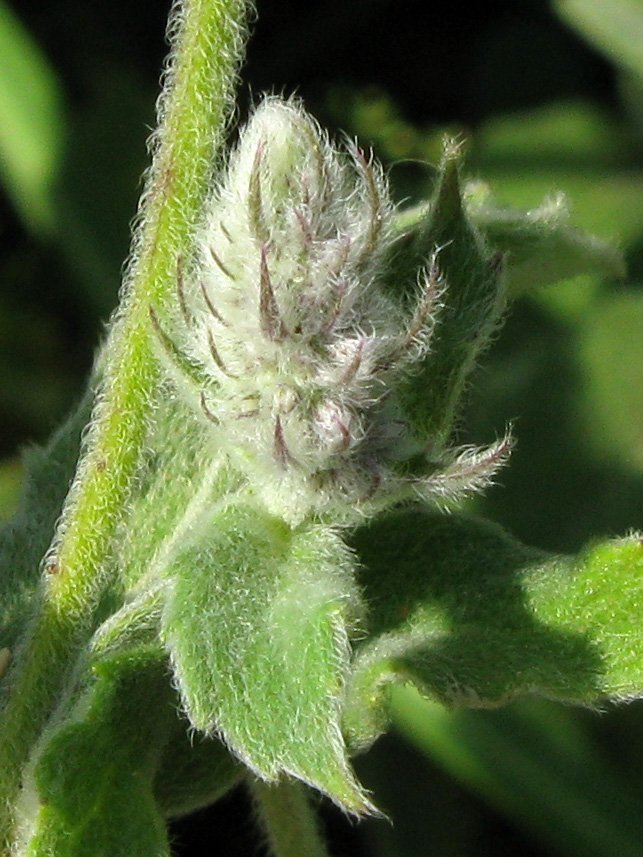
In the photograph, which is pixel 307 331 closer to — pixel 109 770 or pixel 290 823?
pixel 109 770

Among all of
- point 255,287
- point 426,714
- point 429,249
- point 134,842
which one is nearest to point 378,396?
point 255,287

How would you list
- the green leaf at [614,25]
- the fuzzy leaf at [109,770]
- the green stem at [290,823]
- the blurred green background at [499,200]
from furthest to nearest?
the green leaf at [614,25] < the blurred green background at [499,200] < the green stem at [290,823] < the fuzzy leaf at [109,770]

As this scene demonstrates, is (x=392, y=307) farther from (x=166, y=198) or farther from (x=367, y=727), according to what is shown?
(x=367, y=727)

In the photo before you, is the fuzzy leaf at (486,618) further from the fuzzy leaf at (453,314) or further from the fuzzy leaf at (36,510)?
the fuzzy leaf at (36,510)

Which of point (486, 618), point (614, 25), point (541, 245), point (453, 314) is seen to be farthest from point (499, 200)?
point (486, 618)

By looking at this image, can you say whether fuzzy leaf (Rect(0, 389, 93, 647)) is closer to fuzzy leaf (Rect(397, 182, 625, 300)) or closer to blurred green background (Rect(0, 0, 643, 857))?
fuzzy leaf (Rect(397, 182, 625, 300))

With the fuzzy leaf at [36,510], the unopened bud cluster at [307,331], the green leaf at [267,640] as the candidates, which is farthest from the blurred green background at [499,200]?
the green leaf at [267,640]
